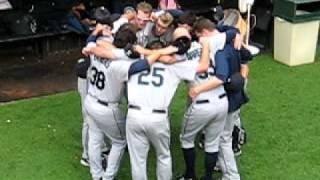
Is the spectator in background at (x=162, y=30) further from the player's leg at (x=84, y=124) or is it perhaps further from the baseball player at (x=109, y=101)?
the player's leg at (x=84, y=124)

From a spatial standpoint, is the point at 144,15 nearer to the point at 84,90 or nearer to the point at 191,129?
the point at 84,90

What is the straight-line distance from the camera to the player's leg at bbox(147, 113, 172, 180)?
499 centimetres

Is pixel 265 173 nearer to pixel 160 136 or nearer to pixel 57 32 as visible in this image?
pixel 160 136

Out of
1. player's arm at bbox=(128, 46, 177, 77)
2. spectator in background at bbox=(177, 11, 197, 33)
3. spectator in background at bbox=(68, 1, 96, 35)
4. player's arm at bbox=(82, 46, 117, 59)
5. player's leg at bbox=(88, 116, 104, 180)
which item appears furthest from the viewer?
spectator in background at bbox=(68, 1, 96, 35)

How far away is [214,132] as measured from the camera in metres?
5.36

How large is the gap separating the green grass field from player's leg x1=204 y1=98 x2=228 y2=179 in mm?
497

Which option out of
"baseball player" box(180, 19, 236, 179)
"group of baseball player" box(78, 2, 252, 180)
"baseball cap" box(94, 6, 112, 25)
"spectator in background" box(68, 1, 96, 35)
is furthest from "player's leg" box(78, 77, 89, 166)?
"spectator in background" box(68, 1, 96, 35)

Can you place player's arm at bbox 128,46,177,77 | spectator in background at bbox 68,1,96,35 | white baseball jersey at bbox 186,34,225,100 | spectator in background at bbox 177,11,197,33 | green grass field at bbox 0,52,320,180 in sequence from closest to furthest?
player's arm at bbox 128,46,177,77 < white baseball jersey at bbox 186,34,225,100 < spectator in background at bbox 177,11,197,33 < green grass field at bbox 0,52,320,180 < spectator in background at bbox 68,1,96,35

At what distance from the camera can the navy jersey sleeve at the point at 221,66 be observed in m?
5.15

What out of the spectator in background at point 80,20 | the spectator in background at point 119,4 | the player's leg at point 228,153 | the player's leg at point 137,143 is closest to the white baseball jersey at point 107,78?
the player's leg at point 137,143

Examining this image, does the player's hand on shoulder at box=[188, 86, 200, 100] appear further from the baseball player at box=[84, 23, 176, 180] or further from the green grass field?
the green grass field

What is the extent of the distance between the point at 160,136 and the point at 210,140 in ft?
1.71

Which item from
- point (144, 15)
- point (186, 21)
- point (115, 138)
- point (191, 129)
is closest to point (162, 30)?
point (186, 21)

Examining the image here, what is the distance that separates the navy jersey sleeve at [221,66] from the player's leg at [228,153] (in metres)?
0.45
